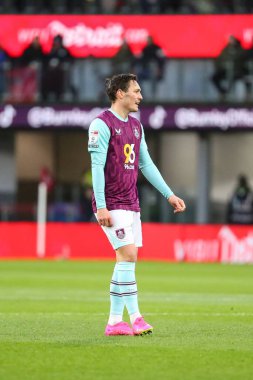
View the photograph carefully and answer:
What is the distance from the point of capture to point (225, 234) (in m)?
29.8

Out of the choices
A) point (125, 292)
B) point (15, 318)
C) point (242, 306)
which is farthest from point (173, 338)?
point (242, 306)

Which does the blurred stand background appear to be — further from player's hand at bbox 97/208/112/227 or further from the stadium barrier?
player's hand at bbox 97/208/112/227

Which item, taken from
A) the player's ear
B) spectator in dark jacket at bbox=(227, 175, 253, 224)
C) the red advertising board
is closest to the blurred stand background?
the red advertising board

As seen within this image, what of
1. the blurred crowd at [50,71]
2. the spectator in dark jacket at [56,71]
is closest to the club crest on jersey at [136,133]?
the blurred crowd at [50,71]

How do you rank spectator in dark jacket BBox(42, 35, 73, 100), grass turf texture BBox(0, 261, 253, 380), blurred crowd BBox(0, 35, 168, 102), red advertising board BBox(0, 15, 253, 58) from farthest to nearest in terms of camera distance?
1. red advertising board BBox(0, 15, 253, 58)
2. spectator in dark jacket BBox(42, 35, 73, 100)
3. blurred crowd BBox(0, 35, 168, 102)
4. grass turf texture BBox(0, 261, 253, 380)

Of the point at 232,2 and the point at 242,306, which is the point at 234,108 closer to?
the point at 232,2

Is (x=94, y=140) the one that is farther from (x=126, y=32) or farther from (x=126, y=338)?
(x=126, y=32)

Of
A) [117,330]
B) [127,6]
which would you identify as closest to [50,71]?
[127,6]

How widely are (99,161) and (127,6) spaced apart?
24.6 metres

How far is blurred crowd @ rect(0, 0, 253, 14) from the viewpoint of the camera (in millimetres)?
34750

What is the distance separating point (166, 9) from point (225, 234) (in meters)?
7.75

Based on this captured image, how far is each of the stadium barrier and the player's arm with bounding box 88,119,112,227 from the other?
18187 mm

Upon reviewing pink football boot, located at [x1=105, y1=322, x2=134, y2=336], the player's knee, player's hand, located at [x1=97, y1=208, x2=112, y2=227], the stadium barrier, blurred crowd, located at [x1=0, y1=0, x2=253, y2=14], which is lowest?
the stadium barrier

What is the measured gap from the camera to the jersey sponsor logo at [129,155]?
11.4 meters
